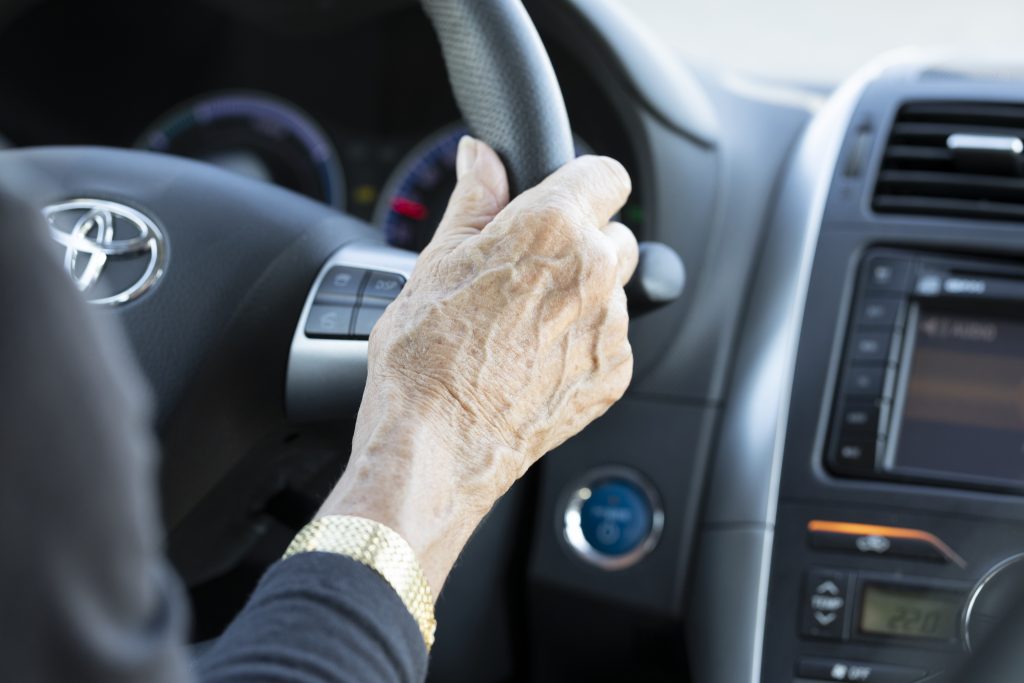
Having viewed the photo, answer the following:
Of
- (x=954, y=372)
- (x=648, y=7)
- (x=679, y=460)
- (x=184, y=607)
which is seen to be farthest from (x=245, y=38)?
(x=184, y=607)

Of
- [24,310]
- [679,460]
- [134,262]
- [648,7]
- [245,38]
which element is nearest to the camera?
[24,310]

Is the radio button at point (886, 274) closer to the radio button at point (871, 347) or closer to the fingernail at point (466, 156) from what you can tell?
the radio button at point (871, 347)

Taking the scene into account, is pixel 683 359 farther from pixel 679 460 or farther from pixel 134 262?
pixel 134 262

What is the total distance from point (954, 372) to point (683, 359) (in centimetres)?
24

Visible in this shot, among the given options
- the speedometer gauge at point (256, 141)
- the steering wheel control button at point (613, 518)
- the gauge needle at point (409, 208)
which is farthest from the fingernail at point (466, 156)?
the speedometer gauge at point (256, 141)

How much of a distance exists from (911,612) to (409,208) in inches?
29.5

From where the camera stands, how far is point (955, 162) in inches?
46.4

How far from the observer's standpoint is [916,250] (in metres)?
1.16

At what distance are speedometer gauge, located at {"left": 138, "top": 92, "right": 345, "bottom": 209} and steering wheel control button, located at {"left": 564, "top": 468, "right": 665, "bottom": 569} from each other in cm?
58

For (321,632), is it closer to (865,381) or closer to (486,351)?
(486,351)

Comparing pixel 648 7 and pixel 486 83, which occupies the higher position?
pixel 648 7

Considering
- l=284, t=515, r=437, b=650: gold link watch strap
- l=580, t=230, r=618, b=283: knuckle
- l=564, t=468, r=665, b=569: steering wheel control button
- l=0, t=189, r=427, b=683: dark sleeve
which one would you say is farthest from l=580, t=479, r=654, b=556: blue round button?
l=0, t=189, r=427, b=683: dark sleeve

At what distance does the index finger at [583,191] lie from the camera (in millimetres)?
820

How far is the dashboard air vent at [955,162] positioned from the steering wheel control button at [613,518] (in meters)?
0.34
